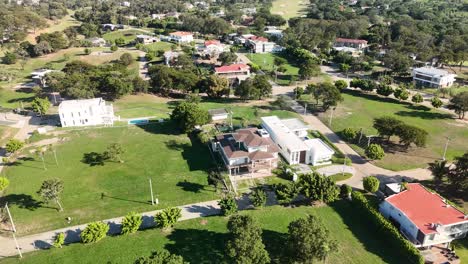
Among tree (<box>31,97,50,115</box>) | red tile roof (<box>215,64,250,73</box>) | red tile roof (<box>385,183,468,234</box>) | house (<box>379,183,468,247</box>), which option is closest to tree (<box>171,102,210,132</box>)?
tree (<box>31,97,50,115</box>)

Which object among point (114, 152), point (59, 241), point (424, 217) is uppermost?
point (114, 152)

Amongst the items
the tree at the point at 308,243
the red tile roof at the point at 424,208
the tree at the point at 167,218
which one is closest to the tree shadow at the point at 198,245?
the tree at the point at 167,218

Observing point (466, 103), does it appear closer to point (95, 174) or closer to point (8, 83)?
point (95, 174)

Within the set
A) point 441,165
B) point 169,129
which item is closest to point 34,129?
point 169,129

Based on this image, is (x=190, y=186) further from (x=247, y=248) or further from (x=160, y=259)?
(x=160, y=259)

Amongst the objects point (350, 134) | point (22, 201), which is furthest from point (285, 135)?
point (22, 201)

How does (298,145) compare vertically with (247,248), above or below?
above
